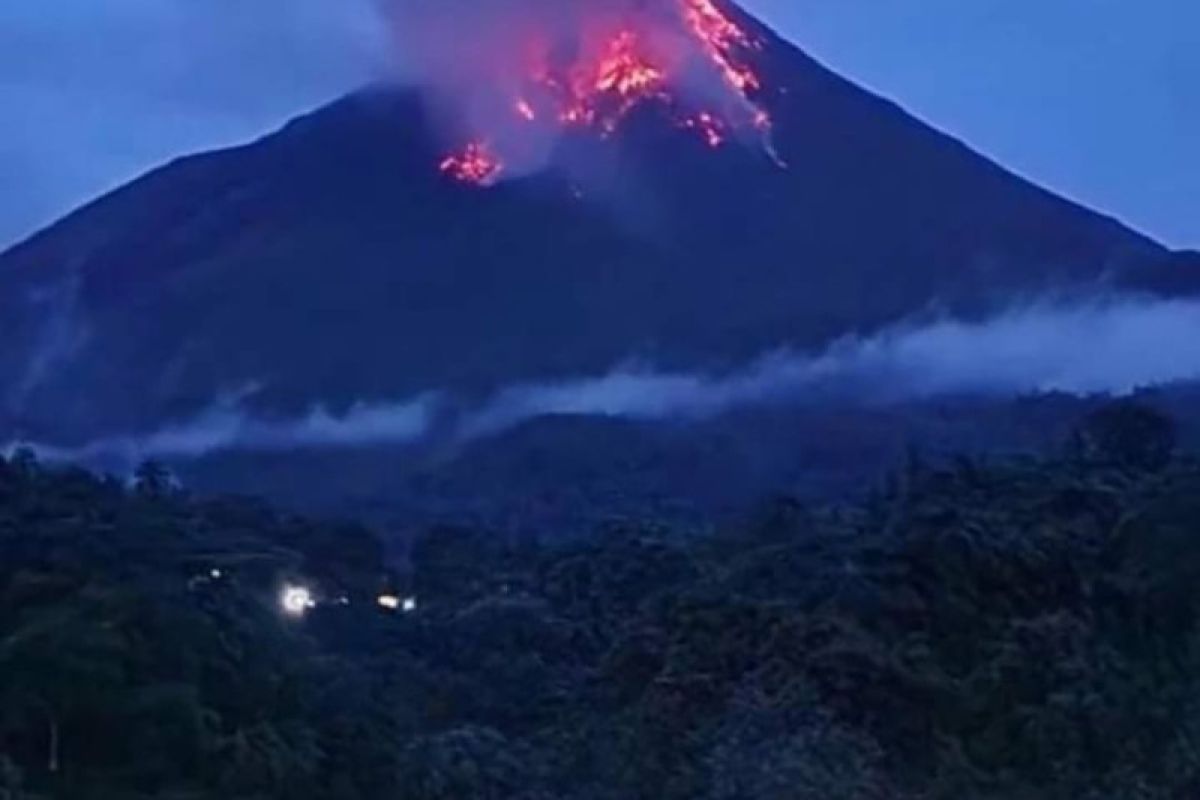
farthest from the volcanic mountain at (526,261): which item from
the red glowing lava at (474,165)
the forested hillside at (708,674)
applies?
the forested hillside at (708,674)

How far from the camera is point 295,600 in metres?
25.8

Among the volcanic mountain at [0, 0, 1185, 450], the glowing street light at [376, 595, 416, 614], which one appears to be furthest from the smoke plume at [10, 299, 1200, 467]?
the glowing street light at [376, 595, 416, 614]

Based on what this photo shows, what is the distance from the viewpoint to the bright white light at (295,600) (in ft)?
80.9

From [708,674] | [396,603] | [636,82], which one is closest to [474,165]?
[636,82]

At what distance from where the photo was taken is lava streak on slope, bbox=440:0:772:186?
61.0 m

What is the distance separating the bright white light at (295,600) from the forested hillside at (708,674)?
200cm

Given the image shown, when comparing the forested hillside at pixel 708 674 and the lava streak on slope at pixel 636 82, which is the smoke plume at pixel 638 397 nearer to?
the lava streak on slope at pixel 636 82

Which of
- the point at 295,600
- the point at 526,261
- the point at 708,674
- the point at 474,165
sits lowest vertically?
the point at 708,674

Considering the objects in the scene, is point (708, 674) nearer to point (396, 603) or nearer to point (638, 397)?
point (396, 603)

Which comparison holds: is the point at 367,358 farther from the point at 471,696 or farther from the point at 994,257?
the point at 471,696

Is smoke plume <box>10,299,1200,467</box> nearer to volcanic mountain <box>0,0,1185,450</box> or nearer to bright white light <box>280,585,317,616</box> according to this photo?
volcanic mountain <box>0,0,1185,450</box>

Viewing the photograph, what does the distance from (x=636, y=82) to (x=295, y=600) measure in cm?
3856

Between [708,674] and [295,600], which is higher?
[295,600]

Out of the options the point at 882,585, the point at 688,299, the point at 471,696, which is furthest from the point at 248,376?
the point at 882,585
